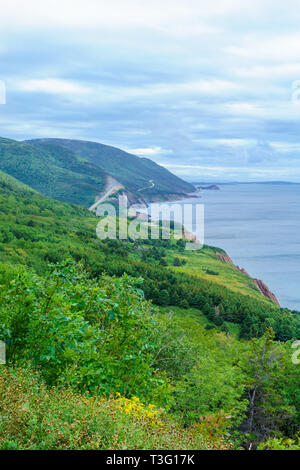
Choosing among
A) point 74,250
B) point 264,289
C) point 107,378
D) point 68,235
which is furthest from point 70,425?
point 264,289

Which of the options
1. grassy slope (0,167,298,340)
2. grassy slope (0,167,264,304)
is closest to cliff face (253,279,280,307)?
grassy slope (0,167,264,304)

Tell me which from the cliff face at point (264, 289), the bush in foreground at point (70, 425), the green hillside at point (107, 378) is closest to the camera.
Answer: the bush in foreground at point (70, 425)

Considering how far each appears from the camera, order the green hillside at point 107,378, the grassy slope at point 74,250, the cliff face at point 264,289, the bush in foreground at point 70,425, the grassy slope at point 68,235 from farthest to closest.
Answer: the cliff face at point 264,289 → the grassy slope at point 68,235 → the grassy slope at point 74,250 → the green hillside at point 107,378 → the bush in foreground at point 70,425

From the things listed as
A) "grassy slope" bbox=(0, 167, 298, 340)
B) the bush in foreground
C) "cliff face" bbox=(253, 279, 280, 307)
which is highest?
the bush in foreground

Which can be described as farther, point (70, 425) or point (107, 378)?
point (107, 378)

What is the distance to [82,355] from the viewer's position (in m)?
11.9

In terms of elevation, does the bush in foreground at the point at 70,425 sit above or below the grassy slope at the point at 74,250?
above

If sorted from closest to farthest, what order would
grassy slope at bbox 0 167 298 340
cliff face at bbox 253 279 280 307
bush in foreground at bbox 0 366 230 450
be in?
1. bush in foreground at bbox 0 366 230 450
2. grassy slope at bbox 0 167 298 340
3. cliff face at bbox 253 279 280 307

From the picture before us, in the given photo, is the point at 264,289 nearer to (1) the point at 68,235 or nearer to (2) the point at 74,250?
(1) the point at 68,235

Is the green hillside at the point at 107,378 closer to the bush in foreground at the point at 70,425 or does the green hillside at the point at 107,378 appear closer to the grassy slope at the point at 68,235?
the bush in foreground at the point at 70,425

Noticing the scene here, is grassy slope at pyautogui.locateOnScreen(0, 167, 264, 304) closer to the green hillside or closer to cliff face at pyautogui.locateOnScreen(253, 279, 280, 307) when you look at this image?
cliff face at pyautogui.locateOnScreen(253, 279, 280, 307)

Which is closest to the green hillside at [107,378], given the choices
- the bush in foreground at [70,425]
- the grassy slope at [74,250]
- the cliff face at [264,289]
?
the bush in foreground at [70,425]

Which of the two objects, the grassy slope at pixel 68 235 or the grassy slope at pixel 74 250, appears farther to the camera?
the grassy slope at pixel 68 235
